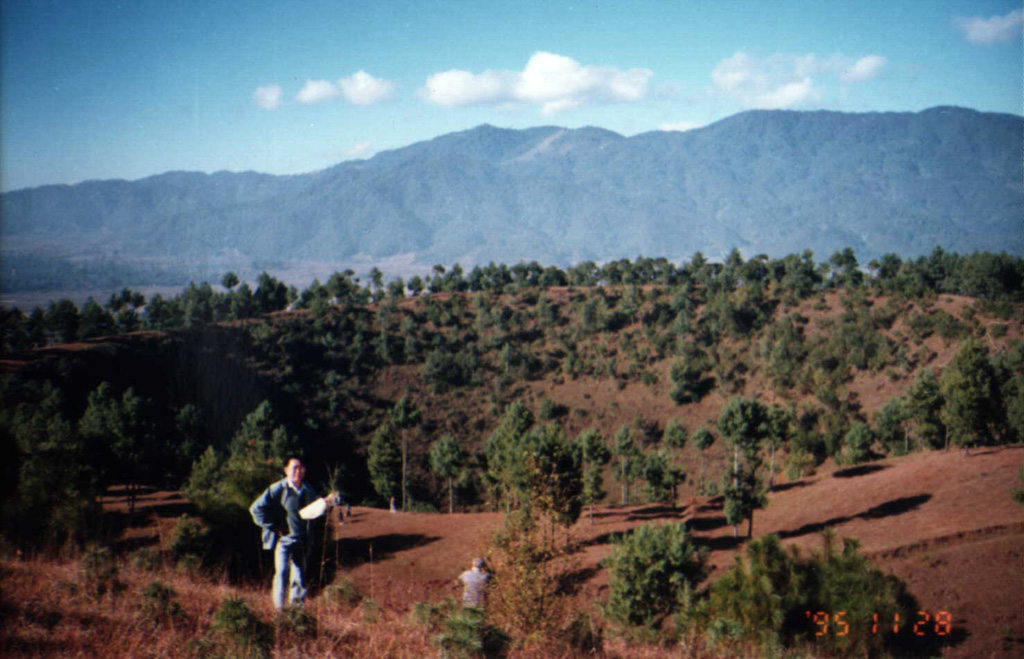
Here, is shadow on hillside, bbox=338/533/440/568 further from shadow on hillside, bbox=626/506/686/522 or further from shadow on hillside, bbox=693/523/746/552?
shadow on hillside, bbox=693/523/746/552

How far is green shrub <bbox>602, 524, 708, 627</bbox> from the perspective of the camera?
62.4 feet

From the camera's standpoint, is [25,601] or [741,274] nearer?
[25,601]

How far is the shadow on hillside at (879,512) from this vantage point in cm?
2712

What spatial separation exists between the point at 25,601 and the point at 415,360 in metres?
68.2

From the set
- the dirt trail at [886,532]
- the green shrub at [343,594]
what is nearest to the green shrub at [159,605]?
the green shrub at [343,594]

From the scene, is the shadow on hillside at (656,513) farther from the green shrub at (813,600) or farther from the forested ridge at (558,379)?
the green shrub at (813,600)

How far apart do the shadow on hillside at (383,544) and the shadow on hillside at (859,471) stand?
87.4 ft

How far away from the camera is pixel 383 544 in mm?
31438

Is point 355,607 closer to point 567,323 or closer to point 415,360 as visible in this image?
point 415,360

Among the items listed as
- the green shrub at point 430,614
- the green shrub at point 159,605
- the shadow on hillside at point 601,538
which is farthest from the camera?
the shadow on hillside at point 601,538

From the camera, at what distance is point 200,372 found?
6219 centimetres

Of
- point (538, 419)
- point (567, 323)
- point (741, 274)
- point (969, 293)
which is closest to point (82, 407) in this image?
point (538, 419)

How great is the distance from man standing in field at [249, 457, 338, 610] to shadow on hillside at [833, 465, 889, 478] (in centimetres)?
3777

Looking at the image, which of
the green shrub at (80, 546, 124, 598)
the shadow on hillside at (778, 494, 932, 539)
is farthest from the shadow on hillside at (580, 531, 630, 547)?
the green shrub at (80, 546, 124, 598)
